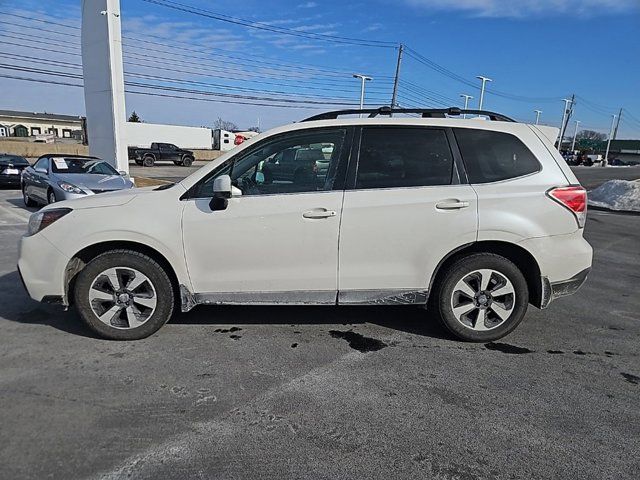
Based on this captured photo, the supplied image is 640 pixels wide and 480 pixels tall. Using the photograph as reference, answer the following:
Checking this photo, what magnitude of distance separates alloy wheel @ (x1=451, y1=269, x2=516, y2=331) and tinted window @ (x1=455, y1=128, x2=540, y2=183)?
2.80 ft

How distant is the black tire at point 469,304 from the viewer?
3713mm

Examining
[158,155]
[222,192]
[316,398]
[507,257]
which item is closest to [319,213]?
[222,192]

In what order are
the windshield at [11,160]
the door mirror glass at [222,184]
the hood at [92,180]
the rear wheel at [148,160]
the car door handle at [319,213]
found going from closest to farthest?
1. the door mirror glass at [222,184]
2. the car door handle at [319,213]
3. the hood at [92,180]
4. the windshield at [11,160]
5. the rear wheel at [148,160]

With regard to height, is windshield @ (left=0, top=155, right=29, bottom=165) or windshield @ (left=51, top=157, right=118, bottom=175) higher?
windshield @ (left=51, top=157, right=118, bottom=175)

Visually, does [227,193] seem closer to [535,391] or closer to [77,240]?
[77,240]

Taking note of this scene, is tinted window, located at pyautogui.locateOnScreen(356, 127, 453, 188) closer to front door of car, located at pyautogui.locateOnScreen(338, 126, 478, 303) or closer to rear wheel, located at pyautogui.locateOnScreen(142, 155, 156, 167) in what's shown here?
front door of car, located at pyautogui.locateOnScreen(338, 126, 478, 303)

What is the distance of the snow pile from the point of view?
45.1ft

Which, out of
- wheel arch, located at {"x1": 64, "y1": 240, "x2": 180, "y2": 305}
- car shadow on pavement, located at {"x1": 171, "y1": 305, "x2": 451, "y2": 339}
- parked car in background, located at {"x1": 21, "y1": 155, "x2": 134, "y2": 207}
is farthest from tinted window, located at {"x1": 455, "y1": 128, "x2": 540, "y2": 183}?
parked car in background, located at {"x1": 21, "y1": 155, "x2": 134, "y2": 207}

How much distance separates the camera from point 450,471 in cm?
228

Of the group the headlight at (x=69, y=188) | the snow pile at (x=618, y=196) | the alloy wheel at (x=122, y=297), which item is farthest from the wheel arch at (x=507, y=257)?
the snow pile at (x=618, y=196)

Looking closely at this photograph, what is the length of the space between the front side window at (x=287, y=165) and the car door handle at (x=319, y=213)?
0.19 metres

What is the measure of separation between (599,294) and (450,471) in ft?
13.5

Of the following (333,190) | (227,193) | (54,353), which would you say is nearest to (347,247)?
(333,190)

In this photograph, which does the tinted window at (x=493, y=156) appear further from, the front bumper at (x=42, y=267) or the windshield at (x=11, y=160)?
the windshield at (x=11, y=160)
